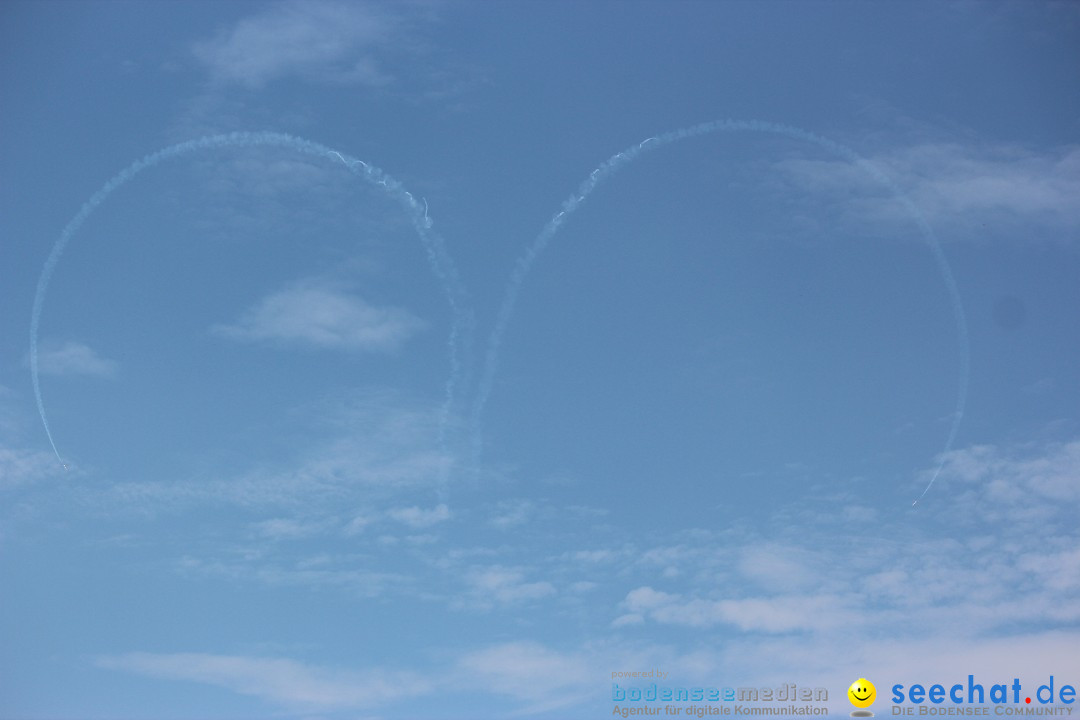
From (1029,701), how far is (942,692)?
13.4 ft

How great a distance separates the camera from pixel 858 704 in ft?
346

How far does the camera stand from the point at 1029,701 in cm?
10500

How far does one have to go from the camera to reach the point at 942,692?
106000 millimetres

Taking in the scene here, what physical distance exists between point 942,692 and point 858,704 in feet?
13.7

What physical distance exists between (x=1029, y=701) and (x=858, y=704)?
8056 millimetres
